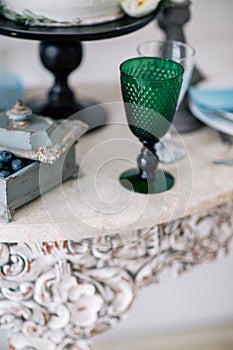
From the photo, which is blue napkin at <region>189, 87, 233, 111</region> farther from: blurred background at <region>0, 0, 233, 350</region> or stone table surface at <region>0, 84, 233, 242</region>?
blurred background at <region>0, 0, 233, 350</region>

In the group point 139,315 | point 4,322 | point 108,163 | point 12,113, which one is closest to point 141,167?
point 108,163

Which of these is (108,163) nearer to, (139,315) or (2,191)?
(2,191)

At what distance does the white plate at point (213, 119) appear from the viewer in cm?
107

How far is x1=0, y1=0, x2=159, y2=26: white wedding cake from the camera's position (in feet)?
3.22

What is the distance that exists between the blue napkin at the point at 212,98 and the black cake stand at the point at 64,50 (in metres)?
0.14

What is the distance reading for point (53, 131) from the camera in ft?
3.14

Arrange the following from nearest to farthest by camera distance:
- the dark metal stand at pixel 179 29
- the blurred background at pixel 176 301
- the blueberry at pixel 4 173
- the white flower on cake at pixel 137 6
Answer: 1. the blueberry at pixel 4 173
2. the white flower on cake at pixel 137 6
3. the dark metal stand at pixel 179 29
4. the blurred background at pixel 176 301

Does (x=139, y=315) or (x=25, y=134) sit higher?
(x=25, y=134)

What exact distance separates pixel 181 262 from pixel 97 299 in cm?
15

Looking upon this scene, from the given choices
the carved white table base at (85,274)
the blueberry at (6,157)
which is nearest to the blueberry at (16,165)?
the blueberry at (6,157)

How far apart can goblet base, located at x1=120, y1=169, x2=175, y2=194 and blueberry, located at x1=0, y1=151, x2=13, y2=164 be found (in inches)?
6.8

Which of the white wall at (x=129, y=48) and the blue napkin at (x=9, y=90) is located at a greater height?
the blue napkin at (x=9, y=90)

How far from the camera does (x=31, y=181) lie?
3.00ft

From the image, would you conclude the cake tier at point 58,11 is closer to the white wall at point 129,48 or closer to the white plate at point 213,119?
the white plate at point 213,119
